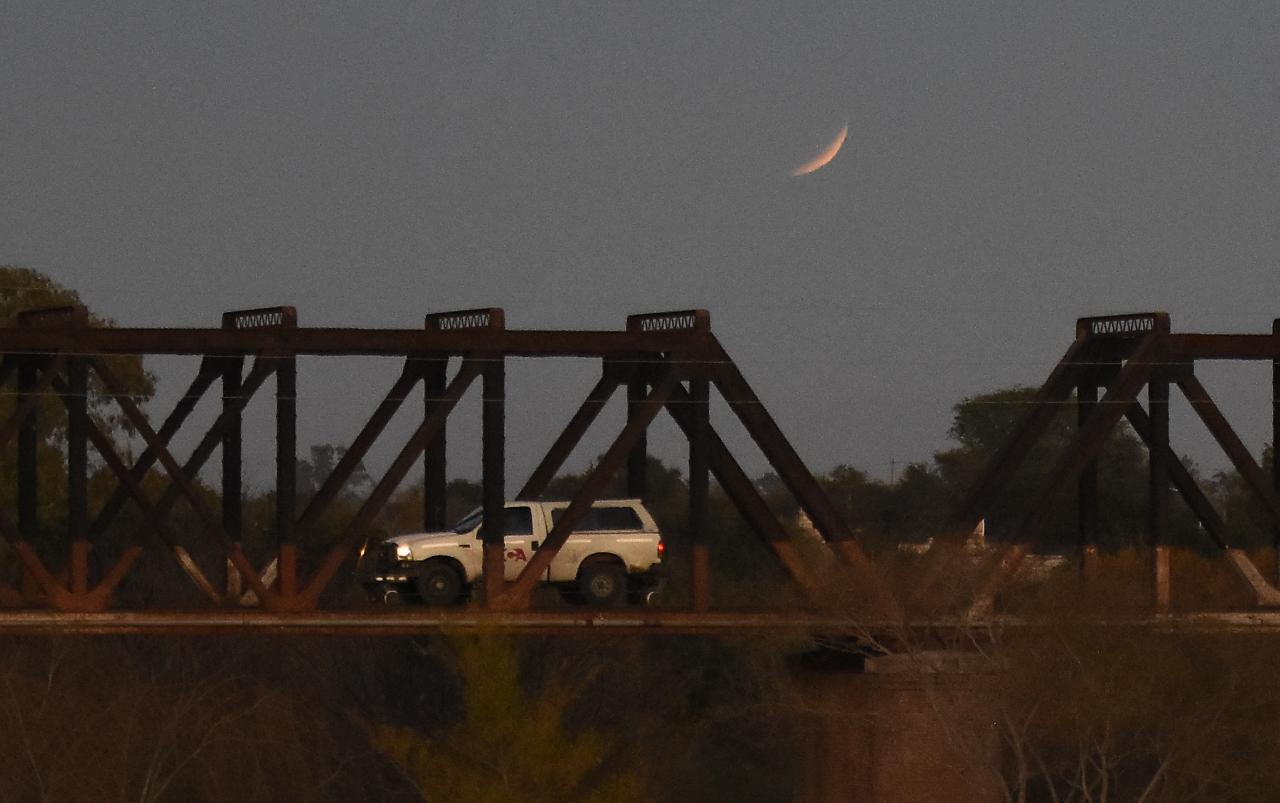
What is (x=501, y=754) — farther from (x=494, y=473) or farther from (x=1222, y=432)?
(x=1222, y=432)

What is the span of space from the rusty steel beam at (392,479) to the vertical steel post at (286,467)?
1.35ft

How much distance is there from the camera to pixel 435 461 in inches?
1507

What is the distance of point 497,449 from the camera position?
3466 cm

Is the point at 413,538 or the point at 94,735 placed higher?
the point at 413,538

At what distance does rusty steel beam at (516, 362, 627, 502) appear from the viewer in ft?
115

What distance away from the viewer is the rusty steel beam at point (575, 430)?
34969 mm

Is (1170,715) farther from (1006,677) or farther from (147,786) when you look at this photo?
(147,786)

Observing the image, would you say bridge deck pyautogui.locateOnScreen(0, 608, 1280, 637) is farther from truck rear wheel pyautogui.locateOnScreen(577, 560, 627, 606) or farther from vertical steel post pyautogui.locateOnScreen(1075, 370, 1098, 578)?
vertical steel post pyautogui.locateOnScreen(1075, 370, 1098, 578)

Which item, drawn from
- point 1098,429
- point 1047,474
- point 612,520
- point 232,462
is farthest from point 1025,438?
point 1047,474

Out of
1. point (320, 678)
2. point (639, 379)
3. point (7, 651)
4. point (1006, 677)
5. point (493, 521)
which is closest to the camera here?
point (493, 521)

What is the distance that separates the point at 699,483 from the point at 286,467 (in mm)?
6498

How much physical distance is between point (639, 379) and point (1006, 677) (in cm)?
875

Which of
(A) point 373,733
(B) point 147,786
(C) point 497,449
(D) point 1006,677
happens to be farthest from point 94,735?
(D) point 1006,677

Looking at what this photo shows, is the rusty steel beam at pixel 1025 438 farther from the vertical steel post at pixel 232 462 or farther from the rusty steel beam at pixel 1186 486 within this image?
the vertical steel post at pixel 232 462
